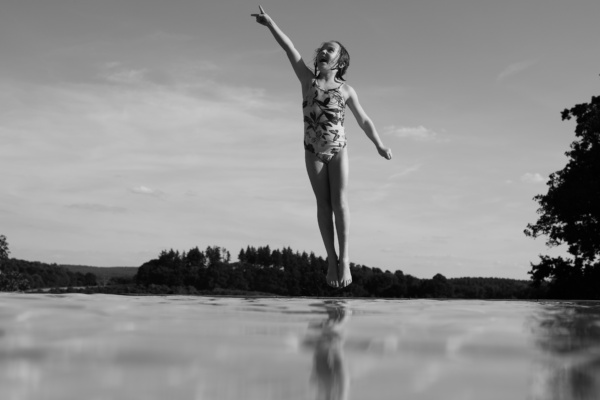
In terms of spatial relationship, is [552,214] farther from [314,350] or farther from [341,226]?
[314,350]

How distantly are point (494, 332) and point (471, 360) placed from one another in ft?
2.97

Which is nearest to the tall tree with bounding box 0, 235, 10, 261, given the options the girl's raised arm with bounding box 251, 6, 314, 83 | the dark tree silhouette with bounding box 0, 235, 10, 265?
the dark tree silhouette with bounding box 0, 235, 10, 265

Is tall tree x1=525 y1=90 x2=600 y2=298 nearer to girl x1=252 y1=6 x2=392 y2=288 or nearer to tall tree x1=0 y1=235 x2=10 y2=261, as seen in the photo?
girl x1=252 y1=6 x2=392 y2=288

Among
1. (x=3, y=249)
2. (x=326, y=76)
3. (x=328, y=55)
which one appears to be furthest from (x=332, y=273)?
(x=3, y=249)

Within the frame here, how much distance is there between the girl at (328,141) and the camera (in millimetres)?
5910

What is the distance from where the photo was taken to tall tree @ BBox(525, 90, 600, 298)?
26.7 meters

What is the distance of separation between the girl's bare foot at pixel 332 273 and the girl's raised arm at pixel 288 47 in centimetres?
174

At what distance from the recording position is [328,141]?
5.89 meters

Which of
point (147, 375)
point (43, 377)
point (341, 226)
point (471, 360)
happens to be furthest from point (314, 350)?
point (341, 226)

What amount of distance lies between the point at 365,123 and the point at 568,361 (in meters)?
4.77

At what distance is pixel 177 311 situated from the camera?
366cm

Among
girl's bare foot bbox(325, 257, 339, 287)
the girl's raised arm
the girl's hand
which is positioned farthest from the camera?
the girl's hand

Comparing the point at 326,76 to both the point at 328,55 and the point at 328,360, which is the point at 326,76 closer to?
the point at 328,55

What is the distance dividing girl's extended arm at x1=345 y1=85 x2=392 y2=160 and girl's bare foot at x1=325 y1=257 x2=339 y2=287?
118 centimetres
